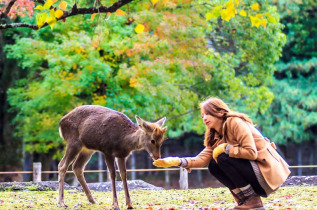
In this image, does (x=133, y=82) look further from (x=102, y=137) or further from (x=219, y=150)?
(x=219, y=150)

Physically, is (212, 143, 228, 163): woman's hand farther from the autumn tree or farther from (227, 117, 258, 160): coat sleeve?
the autumn tree

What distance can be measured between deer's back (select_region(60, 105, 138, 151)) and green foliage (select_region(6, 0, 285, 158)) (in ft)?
A: 26.3

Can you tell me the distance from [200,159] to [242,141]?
0.74m

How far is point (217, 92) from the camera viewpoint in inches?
842

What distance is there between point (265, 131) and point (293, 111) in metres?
1.76

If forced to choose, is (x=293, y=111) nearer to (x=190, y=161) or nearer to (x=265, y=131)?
(x=265, y=131)

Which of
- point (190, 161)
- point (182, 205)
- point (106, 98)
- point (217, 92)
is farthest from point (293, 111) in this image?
point (190, 161)

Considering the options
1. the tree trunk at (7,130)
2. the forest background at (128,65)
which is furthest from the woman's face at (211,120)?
the tree trunk at (7,130)

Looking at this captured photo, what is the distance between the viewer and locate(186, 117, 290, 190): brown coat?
20.7 ft

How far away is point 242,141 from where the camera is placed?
6359mm

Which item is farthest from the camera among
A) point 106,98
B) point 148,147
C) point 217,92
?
point 217,92

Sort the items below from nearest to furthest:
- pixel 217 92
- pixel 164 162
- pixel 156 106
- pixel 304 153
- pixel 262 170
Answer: pixel 262 170
pixel 164 162
pixel 156 106
pixel 217 92
pixel 304 153

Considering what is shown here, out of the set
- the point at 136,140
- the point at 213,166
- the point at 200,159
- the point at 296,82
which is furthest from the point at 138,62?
the point at 296,82

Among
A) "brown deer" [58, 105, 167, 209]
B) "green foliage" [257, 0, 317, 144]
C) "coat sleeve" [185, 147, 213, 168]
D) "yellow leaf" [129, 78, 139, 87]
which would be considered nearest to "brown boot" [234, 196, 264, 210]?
"coat sleeve" [185, 147, 213, 168]
